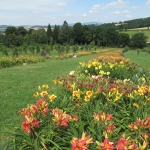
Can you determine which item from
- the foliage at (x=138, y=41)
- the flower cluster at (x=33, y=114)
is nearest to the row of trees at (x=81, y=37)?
the foliage at (x=138, y=41)

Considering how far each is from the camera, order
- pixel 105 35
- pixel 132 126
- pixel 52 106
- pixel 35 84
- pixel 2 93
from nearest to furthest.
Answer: pixel 132 126 → pixel 52 106 → pixel 2 93 → pixel 35 84 → pixel 105 35

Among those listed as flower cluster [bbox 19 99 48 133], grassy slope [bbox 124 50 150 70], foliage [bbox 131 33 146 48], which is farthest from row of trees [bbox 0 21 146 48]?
flower cluster [bbox 19 99 48 133]

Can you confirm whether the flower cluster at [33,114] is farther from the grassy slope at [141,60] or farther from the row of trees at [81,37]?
the row of trees at [81,37]

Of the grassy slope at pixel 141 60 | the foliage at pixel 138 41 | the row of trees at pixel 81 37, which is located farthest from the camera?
the foliage at pixel 138 41

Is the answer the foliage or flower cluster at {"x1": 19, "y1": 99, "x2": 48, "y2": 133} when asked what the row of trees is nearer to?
the foliage

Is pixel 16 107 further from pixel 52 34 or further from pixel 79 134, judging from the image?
pixel 52 34

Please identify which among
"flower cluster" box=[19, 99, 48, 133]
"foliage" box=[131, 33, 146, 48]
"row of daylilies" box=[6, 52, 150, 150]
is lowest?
"foliage" box=[131, 33, 146, 48]

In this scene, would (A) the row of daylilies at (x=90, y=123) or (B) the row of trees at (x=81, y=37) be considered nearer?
(A) the row of daylilies at (x=90, y=123)

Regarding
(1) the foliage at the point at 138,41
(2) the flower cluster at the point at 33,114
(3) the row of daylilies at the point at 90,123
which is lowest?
(1) the foliage at the point at 138,41

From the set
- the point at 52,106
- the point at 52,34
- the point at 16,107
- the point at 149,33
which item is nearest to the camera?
the point at 52,106

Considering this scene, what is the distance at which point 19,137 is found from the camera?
2.41 meters

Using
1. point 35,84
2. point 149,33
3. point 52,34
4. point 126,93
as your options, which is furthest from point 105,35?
point 126,93

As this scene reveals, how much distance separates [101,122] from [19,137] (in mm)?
915

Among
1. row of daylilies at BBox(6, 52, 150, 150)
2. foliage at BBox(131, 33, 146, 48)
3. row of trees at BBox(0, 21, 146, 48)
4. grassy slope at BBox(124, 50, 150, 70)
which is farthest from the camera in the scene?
foliage at BBox(131, 33, 146, 48)
